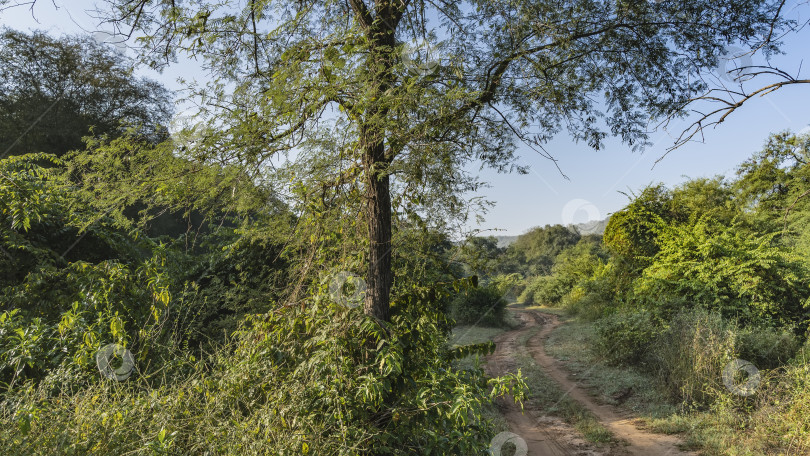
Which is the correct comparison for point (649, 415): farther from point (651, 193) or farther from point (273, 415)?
point (651, 193)

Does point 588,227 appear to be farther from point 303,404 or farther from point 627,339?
point 303,404

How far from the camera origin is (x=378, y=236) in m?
3.44

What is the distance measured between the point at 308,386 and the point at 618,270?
13.9 metres

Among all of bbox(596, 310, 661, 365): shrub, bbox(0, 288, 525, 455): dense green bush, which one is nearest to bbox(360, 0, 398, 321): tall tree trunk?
bbox(0, 288, 525, 455): dense green bush

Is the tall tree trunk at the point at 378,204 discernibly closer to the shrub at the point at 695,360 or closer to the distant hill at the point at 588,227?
the distant hill at the point at 588,227

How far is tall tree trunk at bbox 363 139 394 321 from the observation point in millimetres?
3320

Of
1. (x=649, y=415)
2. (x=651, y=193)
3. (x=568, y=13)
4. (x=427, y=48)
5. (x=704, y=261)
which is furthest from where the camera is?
(x=651, y=193)

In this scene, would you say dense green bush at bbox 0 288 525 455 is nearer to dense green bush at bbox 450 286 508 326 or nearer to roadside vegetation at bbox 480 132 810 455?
roadside vegetation at bbox 480 132 810 455

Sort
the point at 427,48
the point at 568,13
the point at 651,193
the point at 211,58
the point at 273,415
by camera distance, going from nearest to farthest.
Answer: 1. the point at 273,415
2. the point at 427,48
3. the point at 211,58
4. the point at 568,13
5. the point at 651,193

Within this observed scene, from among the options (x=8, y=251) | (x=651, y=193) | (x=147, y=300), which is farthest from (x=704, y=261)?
(x=8, y=251)

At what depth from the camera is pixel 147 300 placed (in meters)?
5.43

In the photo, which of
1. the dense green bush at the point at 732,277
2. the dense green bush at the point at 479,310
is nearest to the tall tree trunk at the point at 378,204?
the dense green bush at the point at 732,277

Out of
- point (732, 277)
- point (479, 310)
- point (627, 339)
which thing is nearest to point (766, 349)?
point (627, 339)

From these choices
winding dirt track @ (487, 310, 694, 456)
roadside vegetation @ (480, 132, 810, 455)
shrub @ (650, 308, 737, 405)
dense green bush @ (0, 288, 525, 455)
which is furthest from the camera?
shrub @ (650, 308, 737, 405)
